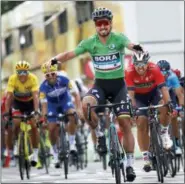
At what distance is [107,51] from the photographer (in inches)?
394

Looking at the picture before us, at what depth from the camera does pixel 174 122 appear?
46.8 feet

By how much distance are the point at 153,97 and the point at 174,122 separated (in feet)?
7.62

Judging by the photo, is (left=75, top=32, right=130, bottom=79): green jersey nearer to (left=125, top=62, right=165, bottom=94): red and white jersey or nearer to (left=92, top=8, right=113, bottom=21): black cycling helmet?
(left=92, top=8, right=113, bottom=21): black cycling helmet

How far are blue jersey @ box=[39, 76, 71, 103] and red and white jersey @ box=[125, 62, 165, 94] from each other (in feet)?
7.82

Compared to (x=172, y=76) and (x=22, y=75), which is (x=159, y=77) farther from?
(x=22, y=75)

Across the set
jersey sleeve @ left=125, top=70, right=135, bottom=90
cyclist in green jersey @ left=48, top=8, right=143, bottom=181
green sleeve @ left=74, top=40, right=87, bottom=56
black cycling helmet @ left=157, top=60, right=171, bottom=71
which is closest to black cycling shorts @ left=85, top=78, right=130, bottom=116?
cyclist in green jersey @ left=48, top=8, right=143, bottom=181

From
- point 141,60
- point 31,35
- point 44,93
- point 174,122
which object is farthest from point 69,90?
point 31,35

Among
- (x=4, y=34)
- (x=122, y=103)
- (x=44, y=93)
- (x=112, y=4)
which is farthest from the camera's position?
(x=4, y=34)

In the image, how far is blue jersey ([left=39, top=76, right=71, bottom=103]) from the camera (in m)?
13.7

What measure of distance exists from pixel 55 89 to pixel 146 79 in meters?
2.71

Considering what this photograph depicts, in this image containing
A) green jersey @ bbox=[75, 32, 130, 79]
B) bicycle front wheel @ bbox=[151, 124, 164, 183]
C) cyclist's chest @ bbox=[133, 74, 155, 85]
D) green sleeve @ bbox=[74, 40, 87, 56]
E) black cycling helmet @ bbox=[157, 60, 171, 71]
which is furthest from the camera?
black cycling helmet @ bbox=[157, 60, 171, 71]

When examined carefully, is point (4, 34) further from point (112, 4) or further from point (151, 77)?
point (151, 77)

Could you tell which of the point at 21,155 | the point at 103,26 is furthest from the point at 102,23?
the point at 21,155

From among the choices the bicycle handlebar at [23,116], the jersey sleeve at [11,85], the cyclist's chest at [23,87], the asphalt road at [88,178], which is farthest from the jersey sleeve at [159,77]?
the jersey sleeve at [11,85]
